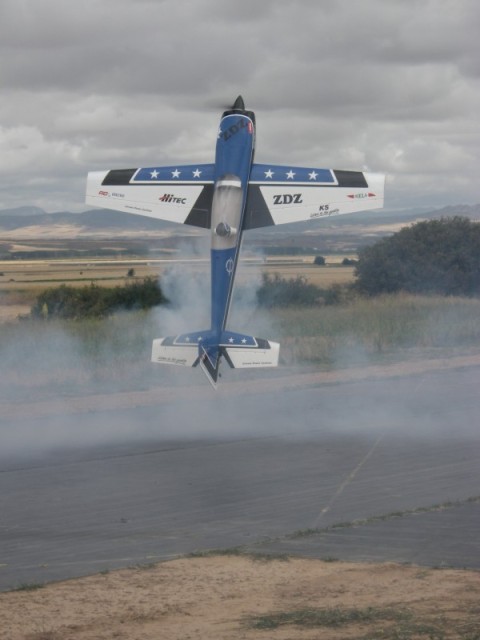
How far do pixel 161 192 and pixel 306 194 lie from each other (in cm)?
331

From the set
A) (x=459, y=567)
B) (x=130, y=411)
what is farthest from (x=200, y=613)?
(x=130, y=411)

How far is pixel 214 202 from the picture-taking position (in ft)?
76.8

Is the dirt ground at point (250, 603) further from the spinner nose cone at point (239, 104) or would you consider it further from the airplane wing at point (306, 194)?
the spinner nose cone at point (239, 104)

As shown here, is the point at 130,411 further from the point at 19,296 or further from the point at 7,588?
the point at 19,296

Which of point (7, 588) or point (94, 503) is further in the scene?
point (94, 503)

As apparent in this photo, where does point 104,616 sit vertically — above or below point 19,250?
below

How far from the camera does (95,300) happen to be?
52.5m

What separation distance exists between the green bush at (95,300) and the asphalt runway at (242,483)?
22.8 m

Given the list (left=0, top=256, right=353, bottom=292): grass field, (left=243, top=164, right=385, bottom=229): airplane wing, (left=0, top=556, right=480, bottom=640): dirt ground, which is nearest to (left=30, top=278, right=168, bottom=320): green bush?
(left=0, top=256, right=353, bottom=292): grass field

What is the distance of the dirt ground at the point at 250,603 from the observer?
1031 cm

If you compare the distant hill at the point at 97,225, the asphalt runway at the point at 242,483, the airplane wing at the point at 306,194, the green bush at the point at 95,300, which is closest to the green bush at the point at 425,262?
the distant hill at the point at 97,225

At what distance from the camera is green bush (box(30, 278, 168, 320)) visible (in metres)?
50.7

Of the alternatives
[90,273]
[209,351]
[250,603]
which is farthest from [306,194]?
[90,273]

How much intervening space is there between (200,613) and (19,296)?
4740 centimetres
